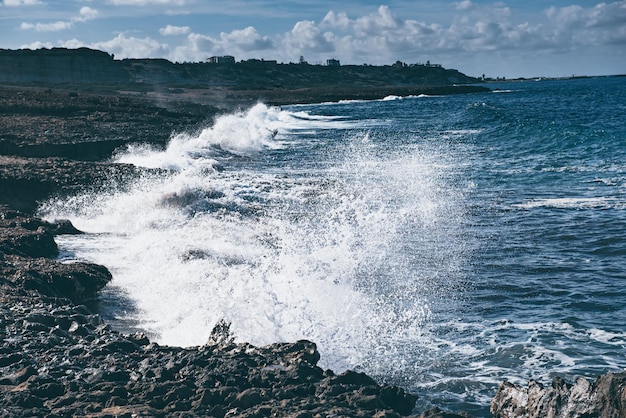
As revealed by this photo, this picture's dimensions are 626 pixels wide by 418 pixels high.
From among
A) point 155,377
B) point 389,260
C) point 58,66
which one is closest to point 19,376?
point 155,377

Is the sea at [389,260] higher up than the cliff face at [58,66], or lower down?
A: lower down

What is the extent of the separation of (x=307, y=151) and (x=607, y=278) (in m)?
24.7

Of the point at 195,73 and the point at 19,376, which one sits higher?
the point at 195,73

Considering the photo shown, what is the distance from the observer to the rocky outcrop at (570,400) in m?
7.38

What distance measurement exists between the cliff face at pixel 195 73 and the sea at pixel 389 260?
54.5 metres

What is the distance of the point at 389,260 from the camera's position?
51.8 feet

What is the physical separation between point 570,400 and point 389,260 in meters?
8.24

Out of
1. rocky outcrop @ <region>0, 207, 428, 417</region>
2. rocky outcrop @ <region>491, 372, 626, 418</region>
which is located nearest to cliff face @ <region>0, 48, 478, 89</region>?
rocky outcrop @ <region>0, 207, 428, 417</region>

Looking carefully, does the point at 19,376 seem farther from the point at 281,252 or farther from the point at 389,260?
the point at 389,260

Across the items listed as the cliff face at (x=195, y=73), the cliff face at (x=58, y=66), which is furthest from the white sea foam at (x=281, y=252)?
the cliff face at (x=58, y=66)

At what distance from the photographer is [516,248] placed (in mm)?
16406

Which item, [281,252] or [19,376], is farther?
[281,252]

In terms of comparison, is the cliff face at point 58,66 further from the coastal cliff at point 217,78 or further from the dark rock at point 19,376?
the dark rock at point 19,376

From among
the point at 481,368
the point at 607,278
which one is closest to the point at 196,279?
the point at 481,368
